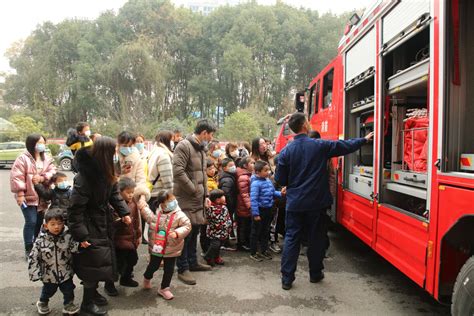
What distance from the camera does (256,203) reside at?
4887 mm

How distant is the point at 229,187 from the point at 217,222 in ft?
2.17

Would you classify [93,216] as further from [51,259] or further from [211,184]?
[211,184]

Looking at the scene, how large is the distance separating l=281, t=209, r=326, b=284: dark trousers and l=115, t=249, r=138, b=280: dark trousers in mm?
1626

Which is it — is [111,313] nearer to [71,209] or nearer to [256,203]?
[71,209]

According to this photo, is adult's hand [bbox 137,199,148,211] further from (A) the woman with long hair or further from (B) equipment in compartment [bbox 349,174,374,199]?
(B) equipment in compartment [bbox 349,174,374,199]

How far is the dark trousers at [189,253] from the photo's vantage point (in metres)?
4.31

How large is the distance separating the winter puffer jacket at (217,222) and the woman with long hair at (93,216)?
164 centimetres

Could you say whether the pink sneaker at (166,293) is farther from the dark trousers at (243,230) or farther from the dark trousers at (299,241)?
the dark trousers at (243,230)

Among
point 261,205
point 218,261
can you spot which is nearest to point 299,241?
point 261,205

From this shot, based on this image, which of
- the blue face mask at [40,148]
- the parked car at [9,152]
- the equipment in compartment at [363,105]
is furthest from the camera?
the parked car at [9,152]

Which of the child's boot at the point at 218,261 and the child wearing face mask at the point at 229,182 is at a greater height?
the child wearing face mask at the point at 229,182

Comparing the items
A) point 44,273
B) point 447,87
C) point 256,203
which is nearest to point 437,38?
point 447,87

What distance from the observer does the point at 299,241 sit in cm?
412

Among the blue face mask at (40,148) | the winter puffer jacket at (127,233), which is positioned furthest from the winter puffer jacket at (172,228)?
the blue face mask at (40,148)
